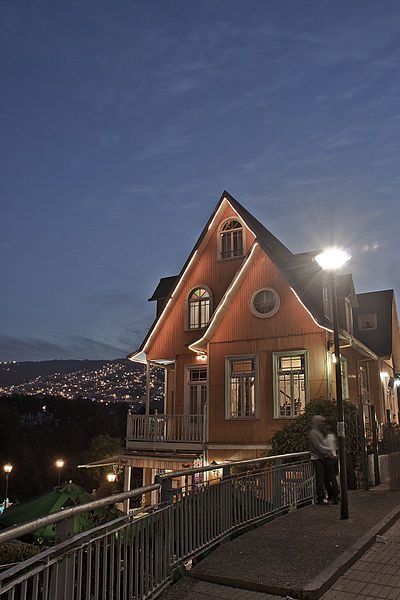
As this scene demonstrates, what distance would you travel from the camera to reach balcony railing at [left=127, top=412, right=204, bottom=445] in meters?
19.2

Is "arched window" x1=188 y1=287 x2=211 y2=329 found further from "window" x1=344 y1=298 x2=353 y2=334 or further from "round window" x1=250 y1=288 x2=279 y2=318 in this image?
"window" x1=344 y1=298 x2=353 y2=334

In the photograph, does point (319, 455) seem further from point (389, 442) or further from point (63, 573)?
point (63, 573)

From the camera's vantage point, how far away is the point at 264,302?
18.9m

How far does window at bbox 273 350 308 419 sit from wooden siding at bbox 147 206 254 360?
4.19 meters

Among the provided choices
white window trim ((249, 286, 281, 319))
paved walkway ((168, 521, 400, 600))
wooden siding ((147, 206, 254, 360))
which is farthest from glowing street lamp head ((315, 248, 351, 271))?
wooden siding ((147, 206, 254, 360))

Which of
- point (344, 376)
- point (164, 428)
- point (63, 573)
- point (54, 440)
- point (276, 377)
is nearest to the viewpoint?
point (63, 573)

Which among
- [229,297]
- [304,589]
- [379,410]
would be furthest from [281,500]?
[379,410]

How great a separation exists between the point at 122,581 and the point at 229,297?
14465 millimetres

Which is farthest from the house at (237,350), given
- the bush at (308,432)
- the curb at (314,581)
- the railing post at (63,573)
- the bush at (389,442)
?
the railing post at (63,573)

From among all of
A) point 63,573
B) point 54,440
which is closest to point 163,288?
point 63,573

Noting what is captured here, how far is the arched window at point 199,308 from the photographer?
21375 mm

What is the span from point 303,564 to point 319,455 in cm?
470

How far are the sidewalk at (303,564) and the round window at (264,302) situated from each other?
9.90 metres

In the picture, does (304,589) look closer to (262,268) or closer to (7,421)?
(262,268)
